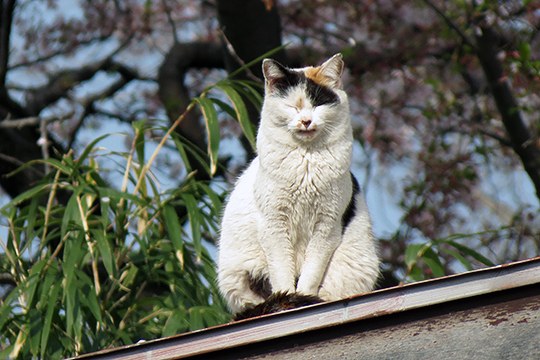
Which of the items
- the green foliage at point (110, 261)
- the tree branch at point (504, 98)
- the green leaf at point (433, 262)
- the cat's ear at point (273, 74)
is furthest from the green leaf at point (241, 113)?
the tree branch at point (504, 98)

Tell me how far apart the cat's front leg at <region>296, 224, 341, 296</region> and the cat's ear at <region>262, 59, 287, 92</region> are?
0.44 meters

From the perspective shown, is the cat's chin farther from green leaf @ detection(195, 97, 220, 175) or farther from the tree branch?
the tree branch

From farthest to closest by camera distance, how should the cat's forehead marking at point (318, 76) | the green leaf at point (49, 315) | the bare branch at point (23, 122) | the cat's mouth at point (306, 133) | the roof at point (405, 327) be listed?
the bare branch at point (23, 122)
the green leaf at point (49, 315)
the cat's forehead marking at point (318, 76)
the cat's mouth at point (306, 133)
the roof at point (405, 327)

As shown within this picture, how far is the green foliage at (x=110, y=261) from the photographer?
13.0 ft

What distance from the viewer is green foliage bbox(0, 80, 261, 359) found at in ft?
13.0

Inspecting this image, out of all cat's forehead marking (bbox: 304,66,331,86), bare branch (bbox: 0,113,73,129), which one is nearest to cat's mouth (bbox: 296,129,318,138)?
cat's forehead marking (bbox: 304,66,331,86)

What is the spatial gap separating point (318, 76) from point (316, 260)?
548 millimetres

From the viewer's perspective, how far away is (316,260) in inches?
115

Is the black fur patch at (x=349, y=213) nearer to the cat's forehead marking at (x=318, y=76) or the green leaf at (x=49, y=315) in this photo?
the cat's forehead marking at (x=318, y=76)

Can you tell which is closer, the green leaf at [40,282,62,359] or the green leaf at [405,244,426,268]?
the green leaf at [40,282,62,359]

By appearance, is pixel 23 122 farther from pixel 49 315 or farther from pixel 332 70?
pixel 332 70

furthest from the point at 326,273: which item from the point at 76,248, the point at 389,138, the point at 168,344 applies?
the point at 389,138

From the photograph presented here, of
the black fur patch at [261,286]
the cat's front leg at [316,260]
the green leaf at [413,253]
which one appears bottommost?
the green leaf at [413,253]

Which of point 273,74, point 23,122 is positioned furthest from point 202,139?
point 273,74
